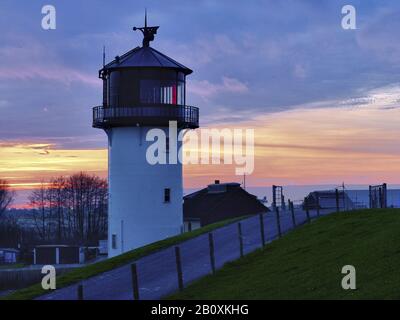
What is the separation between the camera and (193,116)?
1534 inches

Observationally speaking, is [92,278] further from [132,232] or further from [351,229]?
[132,232]

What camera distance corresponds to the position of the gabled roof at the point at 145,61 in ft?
122

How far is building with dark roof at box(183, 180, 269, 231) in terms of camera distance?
62.9 meters

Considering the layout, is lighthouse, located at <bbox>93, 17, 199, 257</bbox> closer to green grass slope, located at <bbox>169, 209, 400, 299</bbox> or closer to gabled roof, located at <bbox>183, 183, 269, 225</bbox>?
green grass slope, located at <bbox>169, 209, 400, 299</bbox>

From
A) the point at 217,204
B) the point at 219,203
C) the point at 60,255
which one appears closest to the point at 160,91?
the point at 217,204

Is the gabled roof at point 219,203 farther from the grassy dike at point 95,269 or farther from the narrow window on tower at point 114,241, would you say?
the grassy dike at point 95,269

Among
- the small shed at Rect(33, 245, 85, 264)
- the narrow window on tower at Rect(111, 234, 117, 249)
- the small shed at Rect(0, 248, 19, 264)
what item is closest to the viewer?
the narrow window on tower at Rect(111, 234, 117, 249)

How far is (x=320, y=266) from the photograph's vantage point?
20.5 metres

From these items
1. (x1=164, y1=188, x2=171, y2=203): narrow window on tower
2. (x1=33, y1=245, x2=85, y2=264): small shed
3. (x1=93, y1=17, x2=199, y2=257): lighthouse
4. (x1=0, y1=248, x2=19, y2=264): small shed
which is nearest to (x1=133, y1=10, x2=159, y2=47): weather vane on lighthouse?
(x1=93, y1=17, x2=199, y2=257): lighthouse

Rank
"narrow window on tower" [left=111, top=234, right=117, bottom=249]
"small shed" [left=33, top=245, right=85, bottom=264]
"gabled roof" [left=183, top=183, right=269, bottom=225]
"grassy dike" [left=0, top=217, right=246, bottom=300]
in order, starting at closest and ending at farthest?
"grassy dike" [left=0, top=217, right=246, bottom=300], "narrow window on tower" [left=111, top=234, right=117, bottom=249], "gabled roof" [left=183, top=183, right=269, bottom=225], "small shed" [left=33, top=245, right=85, bottom=264]

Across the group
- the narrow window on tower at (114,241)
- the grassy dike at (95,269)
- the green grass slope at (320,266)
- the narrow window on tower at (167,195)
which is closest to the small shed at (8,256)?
the narrow window on tower at (114,241)

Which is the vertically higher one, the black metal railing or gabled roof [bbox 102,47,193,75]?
gabled roof [bbox 102,47,193,75]

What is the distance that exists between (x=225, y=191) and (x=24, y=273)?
694 inches
